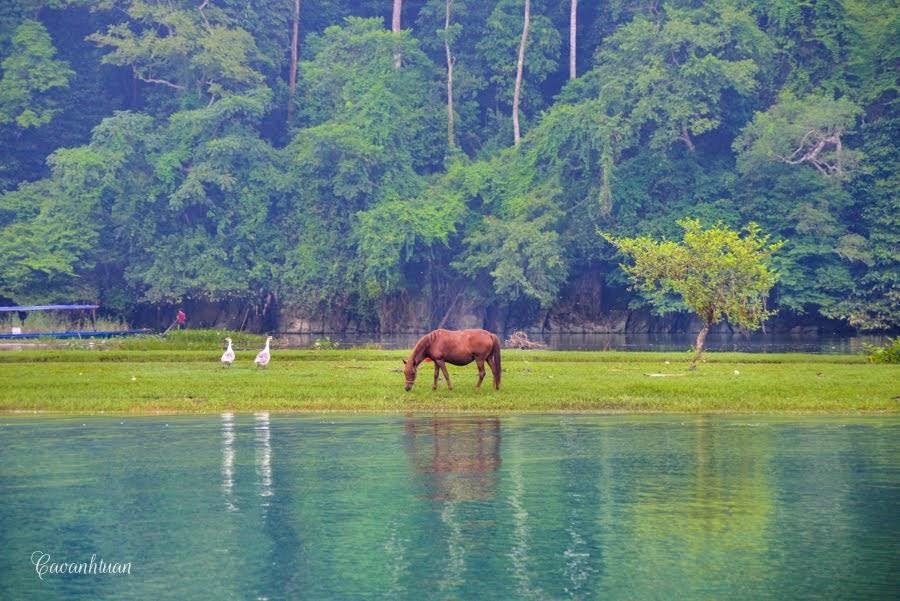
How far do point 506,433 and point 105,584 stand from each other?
43.4 feet

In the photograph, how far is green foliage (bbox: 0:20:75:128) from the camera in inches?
3548

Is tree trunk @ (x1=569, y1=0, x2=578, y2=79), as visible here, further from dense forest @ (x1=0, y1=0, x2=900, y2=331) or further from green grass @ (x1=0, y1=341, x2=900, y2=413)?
green grass @ (x1=0, y1=341, x2=900, y2=413)

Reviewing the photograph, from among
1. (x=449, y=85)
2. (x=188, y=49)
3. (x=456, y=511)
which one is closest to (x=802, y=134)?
(x=449, y=85)

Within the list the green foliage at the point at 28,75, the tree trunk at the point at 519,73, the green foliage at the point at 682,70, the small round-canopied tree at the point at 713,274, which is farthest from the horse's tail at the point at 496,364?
the green foliage at the point at 28,75

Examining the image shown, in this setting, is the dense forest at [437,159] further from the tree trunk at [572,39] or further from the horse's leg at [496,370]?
the horse's leg at [496,370]

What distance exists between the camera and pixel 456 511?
20.3 meters

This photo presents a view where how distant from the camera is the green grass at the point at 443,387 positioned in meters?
33.9

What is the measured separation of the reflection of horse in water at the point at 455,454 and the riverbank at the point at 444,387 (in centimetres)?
335

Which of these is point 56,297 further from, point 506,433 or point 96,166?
point 506,433

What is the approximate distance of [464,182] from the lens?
89938mm

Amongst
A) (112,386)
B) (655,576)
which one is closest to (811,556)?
(655,576)

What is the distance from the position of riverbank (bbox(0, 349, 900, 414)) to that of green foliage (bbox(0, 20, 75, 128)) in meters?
46.8
